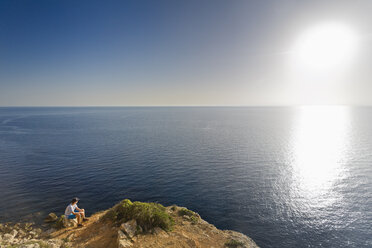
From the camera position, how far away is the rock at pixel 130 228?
17.0m

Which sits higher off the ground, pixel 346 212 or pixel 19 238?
pixel 19 238

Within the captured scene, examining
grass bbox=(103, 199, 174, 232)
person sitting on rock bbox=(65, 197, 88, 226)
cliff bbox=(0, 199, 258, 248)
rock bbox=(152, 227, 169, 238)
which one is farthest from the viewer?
person sitting on rock bbox=(65, 197, 88, 226)

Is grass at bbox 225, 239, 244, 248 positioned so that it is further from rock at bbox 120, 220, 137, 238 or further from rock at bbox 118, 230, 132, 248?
rock at bbox 118, 230, 132, 248

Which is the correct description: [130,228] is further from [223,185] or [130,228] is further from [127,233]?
[223,185]

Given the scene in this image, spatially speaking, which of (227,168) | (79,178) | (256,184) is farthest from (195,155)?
(79,178)

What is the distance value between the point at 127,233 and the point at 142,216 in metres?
2.19

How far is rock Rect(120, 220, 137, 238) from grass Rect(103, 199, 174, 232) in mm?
614

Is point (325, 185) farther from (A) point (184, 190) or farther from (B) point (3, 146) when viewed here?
(B) point (3, 146)

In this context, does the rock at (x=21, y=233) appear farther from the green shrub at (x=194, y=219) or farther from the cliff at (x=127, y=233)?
the green shrub at (x=194, y=219)

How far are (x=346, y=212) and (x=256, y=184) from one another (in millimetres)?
15082

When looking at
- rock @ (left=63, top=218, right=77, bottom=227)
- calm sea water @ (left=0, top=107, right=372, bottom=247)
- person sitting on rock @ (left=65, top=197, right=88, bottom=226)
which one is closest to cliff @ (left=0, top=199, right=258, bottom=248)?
rock @ (left=63, top=218, right=77, bottom=227)

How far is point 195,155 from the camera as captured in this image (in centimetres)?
6041

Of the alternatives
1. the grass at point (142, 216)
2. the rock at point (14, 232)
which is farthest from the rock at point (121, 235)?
the rock at point (14, 232)

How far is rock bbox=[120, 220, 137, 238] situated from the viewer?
17.0 meters
